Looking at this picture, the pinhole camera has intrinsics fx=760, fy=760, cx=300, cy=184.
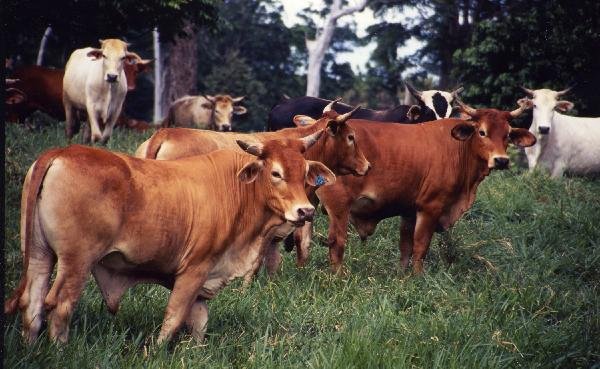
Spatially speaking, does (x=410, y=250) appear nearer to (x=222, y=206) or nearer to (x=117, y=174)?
(x=222, y=206)

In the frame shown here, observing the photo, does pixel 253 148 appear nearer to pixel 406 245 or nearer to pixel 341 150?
pixel 341 150

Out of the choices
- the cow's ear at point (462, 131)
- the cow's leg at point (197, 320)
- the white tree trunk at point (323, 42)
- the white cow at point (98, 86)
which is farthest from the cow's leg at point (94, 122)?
the white tree trunk at point (323, 42)

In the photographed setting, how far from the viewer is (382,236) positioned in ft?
28.5

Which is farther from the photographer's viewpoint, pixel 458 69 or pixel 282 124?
pixel 458 69

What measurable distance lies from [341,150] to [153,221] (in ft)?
8.80

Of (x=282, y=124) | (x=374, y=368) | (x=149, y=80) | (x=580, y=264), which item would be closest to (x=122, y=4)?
(x=282, y=124)

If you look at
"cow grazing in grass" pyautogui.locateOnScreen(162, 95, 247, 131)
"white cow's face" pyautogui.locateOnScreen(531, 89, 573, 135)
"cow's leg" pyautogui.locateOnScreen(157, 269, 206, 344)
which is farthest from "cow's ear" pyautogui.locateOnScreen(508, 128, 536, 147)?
"cow grazing in grass" pyautogui.locateOnScreen(162, 95, 247, 131)

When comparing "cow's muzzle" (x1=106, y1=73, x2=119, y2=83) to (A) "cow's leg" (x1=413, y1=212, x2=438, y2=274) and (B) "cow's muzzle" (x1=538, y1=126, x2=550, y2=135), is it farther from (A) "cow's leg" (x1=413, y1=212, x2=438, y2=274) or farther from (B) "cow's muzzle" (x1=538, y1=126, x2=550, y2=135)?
(B) "cow's muzzle" (x1=538, y1=126, x2=550, y2=135)

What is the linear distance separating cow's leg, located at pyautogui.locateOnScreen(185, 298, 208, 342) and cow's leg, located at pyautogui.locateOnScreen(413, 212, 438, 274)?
9.14 feet

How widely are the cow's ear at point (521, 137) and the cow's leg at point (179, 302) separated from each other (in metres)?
4.28

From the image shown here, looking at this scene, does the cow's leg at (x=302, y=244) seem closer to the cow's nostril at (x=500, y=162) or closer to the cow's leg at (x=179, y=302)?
the cow's nostril at (x=500, y=162)

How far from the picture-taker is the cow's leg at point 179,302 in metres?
4.75

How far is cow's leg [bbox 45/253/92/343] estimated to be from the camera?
434cm

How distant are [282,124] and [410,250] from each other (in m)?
3.98
